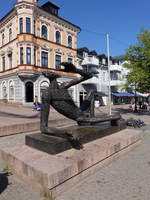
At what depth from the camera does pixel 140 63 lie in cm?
1631

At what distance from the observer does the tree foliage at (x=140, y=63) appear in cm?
1542

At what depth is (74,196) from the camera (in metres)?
3.31

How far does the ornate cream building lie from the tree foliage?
1079 centimetres

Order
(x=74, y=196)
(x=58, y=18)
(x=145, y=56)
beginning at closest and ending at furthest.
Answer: (x=74, y=196) < (x=145, y=56) < (x=58, y=18)

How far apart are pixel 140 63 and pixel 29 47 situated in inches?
580

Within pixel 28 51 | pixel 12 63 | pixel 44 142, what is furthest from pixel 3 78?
pixel 44 142

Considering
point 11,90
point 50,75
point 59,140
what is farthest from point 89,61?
point 59,140

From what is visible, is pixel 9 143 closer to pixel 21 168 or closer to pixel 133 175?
pixel 21 168

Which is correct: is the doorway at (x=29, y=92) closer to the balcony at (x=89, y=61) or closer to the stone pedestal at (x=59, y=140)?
the balcony at (x=89, y=61)

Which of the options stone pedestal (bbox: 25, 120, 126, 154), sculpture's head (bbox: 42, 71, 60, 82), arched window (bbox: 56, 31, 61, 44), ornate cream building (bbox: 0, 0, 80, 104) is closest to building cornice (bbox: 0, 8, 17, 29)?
ornate cream building (bbox: 0, 0, 80, 104)

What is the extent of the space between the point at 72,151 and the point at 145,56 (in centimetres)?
1436

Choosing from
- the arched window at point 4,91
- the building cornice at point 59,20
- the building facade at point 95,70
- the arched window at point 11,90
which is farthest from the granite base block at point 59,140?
the arched window at point 4,91

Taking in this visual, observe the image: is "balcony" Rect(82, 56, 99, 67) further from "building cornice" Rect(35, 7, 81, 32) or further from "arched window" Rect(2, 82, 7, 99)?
"arched window" Rect(2, 82, 7, 99)

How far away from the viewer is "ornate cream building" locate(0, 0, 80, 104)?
75.4 feet
